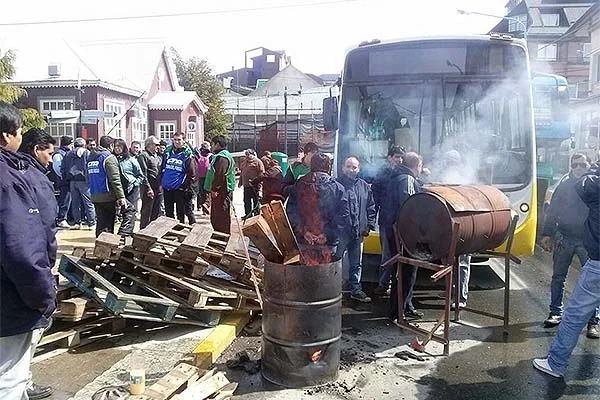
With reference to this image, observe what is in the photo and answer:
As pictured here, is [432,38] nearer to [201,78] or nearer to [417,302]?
[417,302]

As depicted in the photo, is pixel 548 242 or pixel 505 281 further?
pixel 548 242

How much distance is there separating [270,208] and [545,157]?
39.0 feet

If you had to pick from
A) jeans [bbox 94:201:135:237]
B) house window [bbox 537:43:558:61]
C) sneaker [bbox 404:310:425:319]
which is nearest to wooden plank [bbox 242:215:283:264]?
sneaker [bbox 404:310:425:319]

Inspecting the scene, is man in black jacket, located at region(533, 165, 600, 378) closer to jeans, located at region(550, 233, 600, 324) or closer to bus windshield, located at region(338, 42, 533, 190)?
jeans, located at region(550, 233, 600, 324)

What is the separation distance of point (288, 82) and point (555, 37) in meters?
28.8

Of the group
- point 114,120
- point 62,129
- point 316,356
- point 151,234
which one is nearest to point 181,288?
point 151,234

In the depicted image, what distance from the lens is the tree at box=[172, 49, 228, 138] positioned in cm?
3969

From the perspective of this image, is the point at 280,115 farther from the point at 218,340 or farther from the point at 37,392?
the point at 37,392

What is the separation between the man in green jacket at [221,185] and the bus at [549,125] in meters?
7.06

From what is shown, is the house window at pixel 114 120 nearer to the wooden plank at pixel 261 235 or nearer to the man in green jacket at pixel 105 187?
the man in green jacket at pixel 105 187

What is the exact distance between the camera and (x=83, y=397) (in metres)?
4.05

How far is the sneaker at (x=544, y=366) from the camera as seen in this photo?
460cm

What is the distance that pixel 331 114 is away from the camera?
7.66 m

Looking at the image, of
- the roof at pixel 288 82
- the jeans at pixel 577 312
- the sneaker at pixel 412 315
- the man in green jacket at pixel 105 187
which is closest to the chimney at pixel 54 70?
the man in green jacket at pixel 105 187
